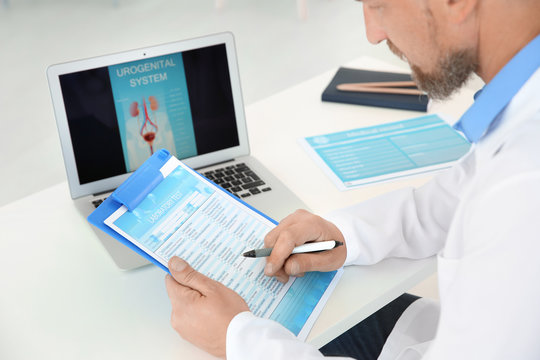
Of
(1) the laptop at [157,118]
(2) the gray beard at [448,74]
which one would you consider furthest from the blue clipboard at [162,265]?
(2) the gray beard at [448,74]

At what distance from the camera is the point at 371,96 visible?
168cm

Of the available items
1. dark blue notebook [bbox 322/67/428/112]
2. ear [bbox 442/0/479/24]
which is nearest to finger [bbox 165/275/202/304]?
ear [bbox 442/0/479/24]

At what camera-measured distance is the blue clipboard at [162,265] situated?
100 cm

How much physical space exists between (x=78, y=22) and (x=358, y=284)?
4084 millimetres

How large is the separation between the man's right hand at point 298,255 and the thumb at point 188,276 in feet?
0.40

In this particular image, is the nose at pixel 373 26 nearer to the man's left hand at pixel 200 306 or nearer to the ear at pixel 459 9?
the ear at pixel 459 9

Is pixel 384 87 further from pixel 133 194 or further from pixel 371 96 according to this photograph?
pixel 133 194

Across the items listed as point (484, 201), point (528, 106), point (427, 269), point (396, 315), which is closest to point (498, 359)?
point (484, 201)

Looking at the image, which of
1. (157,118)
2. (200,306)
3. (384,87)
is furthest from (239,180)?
(384,87)

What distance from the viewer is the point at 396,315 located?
1272 millimetres

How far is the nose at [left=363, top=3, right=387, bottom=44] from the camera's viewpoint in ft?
3.21

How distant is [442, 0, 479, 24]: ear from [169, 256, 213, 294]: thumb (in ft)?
1.73

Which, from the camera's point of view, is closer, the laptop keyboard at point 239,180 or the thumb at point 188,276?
the thumb at point 188,276

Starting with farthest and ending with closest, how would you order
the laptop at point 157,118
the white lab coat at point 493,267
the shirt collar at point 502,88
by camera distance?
the laptop at point 157,118 → the shirt collar at point 502,88 → the white lab coat at point 493,267
